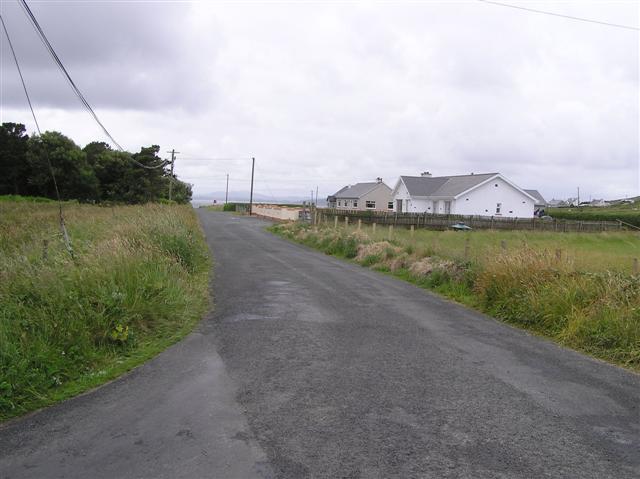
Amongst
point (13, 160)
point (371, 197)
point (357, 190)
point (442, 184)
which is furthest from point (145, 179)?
point (357, 190)

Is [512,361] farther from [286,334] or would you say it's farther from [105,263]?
[105,263]

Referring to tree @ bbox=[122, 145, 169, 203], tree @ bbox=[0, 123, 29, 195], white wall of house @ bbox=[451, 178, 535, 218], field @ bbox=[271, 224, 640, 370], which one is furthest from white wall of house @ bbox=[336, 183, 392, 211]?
field @ bbox=[271, 224, 640, 370]

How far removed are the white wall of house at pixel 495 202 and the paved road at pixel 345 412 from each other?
45.1 meters

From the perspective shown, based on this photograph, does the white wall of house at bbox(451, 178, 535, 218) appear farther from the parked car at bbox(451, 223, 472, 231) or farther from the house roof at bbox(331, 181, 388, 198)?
the house roof at bbox(331, 181, 388, 198)

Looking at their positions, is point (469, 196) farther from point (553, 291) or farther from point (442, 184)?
point (553, 291)

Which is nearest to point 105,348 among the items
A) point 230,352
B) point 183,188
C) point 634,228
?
point 230,352

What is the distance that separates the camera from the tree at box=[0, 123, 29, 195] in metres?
46.5

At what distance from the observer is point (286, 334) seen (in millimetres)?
8016

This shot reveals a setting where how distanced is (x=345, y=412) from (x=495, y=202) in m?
51.8

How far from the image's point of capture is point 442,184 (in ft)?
189

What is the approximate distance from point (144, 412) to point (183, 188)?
276 ft

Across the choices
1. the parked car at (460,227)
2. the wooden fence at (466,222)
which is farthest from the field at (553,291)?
the wooden fence at (466,222)

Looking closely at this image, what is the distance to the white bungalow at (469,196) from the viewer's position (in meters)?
52.2

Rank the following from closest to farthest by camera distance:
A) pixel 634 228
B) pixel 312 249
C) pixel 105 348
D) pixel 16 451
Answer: pixel 16 451
pixel 105 348
pixel 312 249
pixel 634 228
